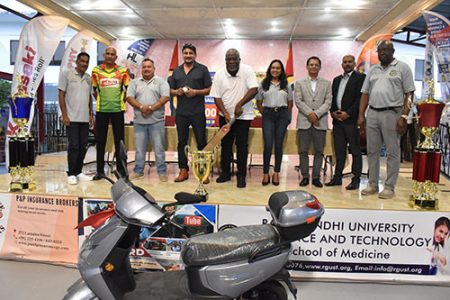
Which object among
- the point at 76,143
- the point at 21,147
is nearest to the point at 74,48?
the point at 76,143

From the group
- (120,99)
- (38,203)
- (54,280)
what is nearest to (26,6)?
(120,99)

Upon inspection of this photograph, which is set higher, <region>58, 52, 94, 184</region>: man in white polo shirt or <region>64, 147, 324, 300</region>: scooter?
<region>58, 52, 94, 184</region>: man in white polo shirt

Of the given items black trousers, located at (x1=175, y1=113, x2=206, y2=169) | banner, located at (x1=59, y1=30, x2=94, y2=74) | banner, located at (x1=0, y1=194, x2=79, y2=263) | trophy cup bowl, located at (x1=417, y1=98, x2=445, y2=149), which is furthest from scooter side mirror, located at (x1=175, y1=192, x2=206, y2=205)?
banner, located at (x1=59, y1=30, x2=94, y2=74)

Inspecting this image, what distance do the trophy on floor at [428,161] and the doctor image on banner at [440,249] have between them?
17 centimetres

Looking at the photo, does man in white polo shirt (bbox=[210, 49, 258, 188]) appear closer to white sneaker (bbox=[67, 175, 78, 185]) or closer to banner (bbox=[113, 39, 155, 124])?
white sneaker (bbox=[67, 175, 78, 185])

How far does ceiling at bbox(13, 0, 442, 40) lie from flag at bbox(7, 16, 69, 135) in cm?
59

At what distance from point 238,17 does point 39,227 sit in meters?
5.21

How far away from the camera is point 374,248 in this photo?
2.54 metres

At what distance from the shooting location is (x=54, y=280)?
2.50 metres

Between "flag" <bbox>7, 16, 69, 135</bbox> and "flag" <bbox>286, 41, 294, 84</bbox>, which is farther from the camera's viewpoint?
"flag" <bbox>286, 41, 294, 84</bbox>

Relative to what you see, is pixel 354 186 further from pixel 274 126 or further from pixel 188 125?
pixel 188 125

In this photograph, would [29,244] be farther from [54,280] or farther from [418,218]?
[418,218]

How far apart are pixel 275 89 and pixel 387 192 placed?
133cm

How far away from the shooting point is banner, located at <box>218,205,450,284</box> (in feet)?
8.25
